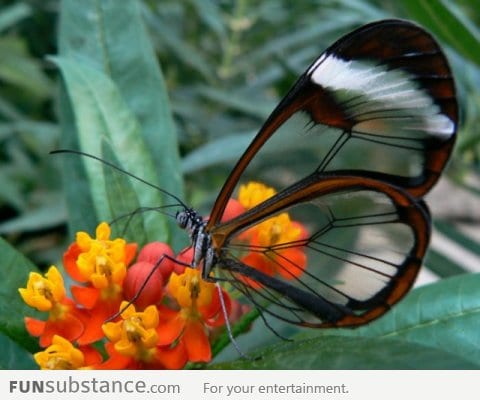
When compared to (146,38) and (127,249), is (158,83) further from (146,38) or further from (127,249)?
(127,249)

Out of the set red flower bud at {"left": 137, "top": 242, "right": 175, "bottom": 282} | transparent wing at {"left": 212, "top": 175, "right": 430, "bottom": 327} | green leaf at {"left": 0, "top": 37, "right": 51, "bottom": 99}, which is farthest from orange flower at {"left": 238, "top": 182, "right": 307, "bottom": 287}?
green leaf at {"left": 0, "top": 37, "right": 51, "bottom": 99}

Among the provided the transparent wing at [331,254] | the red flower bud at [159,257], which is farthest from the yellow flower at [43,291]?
the transparent wing at [331,254]

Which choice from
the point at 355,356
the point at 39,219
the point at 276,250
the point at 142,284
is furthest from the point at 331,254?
the point at 39,219

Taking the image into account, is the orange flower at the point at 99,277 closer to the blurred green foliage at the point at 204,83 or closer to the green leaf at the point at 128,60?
the green leaf at the point at 128,60
